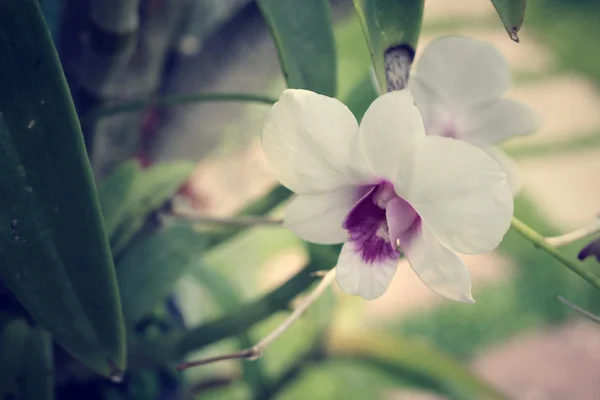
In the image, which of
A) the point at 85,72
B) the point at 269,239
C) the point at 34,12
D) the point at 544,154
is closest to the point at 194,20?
the point at 85,72

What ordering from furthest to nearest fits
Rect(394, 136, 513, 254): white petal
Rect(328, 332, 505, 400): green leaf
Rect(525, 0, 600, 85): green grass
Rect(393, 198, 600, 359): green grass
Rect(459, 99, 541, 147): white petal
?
1. Rect(525, 0, 600, 85): green grass
2. Rect(393, 198, 600, 359): green grass
3. Rect(328, 332, 505, 400): green leaf
4. Rect(459, 99, 541, 147): white petal
5. Rect(394, 136, 513, 254): white petal

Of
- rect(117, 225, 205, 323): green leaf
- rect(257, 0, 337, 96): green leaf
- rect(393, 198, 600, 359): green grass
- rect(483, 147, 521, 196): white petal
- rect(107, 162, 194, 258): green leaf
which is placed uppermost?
rect(257, 0, 337, 96): green leaf

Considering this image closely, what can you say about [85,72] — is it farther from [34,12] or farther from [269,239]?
Result: [269,239]

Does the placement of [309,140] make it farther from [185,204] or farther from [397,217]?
[185,204]

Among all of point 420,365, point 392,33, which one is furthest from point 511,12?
point 420,365

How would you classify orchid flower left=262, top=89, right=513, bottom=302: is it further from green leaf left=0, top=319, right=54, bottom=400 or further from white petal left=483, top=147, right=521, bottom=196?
green leaf left=0, top=319, right=54, bottom=400

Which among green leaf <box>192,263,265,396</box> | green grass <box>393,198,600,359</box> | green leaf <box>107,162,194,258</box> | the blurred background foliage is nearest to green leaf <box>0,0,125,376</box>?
the blurred background foliage

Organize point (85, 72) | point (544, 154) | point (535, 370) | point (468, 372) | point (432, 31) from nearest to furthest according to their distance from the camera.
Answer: point (85, 72) < point (468, 372) < point (535, 370) < point (544, 154) < point (432, 31)
